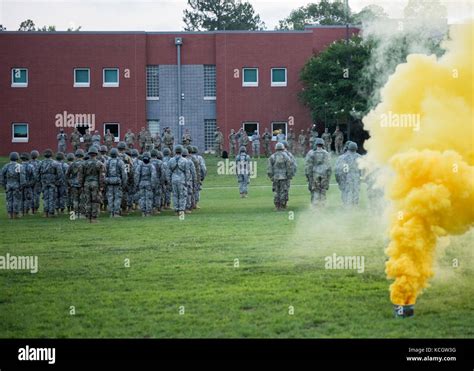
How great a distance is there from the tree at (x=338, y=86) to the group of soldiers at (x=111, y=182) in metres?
15.7

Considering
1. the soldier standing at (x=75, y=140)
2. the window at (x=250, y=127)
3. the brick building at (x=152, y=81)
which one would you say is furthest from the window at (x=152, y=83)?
the soldier standing at (x=75, y=140)

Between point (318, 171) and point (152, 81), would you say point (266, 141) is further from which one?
point (318, 171)

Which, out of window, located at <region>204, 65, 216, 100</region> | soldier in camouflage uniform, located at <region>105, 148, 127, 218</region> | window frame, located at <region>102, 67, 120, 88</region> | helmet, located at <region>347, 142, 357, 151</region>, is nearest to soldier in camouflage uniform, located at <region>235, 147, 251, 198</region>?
helmet, located at <region>347, 142, 357, 151</region>

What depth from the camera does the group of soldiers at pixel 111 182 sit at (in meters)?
27.9

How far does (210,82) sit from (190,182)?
27.8 metres

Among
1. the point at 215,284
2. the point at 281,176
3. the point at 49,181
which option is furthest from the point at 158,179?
the point at 215,284

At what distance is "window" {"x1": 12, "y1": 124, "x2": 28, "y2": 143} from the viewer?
5206cm

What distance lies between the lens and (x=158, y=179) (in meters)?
29.3

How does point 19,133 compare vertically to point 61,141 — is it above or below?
above

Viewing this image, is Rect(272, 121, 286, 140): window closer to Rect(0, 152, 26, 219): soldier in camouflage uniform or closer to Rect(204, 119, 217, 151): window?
Rect(204, 119, 217, 151): window

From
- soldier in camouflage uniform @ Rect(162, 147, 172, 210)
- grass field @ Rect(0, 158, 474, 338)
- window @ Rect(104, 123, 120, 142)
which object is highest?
window @ Rect(104, 123, 120, 142)

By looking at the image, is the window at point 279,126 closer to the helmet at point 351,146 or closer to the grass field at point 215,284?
the helmet at point 351,146

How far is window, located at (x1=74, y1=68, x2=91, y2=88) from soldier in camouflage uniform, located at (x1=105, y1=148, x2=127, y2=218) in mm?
26765
